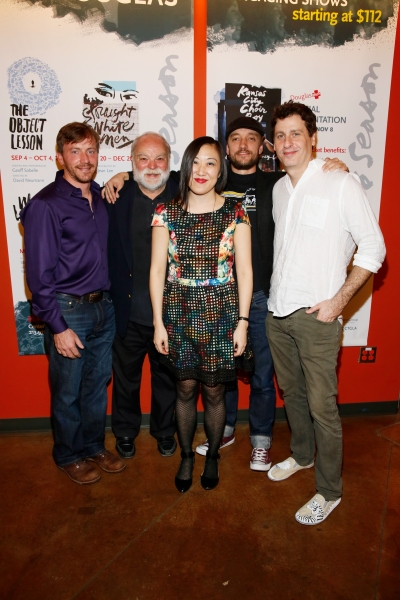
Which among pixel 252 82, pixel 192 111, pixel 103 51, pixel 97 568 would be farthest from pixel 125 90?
pixel 97 568

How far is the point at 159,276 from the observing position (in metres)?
2.48

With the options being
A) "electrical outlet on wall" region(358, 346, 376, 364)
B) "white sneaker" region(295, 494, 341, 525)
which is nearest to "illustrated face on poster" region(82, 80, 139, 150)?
"electrical outlet on wall" region(358, 346, 376, 364)

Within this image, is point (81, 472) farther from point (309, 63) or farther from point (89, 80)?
point (309, 63)

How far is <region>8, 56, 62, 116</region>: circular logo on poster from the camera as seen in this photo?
2846 mm

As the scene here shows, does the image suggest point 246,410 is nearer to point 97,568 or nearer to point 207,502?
point 207,502

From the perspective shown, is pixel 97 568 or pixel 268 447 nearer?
pixel 97 568

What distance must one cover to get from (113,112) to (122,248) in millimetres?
930

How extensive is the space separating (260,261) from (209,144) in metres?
0.74

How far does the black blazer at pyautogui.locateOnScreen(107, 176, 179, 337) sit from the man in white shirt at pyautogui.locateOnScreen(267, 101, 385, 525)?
30.6 inches

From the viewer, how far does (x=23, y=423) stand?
3.41m

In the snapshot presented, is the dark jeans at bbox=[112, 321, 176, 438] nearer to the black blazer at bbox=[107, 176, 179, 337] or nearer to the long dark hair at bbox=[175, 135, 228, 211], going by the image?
the black blazer at bbox=[107, 176, 179, 337]

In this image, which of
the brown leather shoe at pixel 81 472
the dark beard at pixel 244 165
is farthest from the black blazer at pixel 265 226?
the brown leather shoe at pixel 81 472

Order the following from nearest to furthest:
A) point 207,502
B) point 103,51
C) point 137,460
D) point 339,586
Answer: point 339,586
point 207,502
point 103,51
point 137,460

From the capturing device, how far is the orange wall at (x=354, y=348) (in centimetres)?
307
